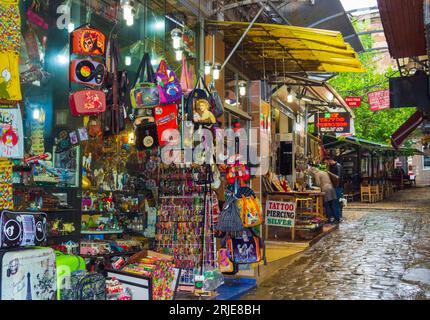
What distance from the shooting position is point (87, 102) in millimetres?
5641

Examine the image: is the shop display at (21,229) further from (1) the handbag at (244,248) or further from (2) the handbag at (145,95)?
(1) the handbag at (244,248)

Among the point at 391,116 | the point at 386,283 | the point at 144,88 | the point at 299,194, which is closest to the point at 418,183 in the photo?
the point at 391,116

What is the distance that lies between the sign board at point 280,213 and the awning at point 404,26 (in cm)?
467

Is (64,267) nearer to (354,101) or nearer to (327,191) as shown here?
(327,191)

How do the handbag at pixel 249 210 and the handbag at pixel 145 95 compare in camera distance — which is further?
the handbag at pixel 249 210

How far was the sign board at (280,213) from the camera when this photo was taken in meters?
11.6

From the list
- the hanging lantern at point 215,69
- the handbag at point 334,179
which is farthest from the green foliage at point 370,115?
the hanging lantern at point 215,69

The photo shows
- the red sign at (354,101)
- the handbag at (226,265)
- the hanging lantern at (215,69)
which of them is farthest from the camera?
the red sign at (354,101)

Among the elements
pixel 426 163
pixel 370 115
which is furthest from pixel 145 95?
pixel 426 163

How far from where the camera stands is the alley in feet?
23.2

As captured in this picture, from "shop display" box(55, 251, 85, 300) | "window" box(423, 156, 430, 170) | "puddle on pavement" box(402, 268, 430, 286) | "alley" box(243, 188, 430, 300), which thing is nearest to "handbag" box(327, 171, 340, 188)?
"alley" box(243, 188, 430, 300)

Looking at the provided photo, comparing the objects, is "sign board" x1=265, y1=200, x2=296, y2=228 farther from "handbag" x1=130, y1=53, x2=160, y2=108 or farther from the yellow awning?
"handbag" x1=130, y1=53, x2=160, y2=108

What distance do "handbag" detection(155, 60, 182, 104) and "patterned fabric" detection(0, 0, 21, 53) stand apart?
207 centimetres
